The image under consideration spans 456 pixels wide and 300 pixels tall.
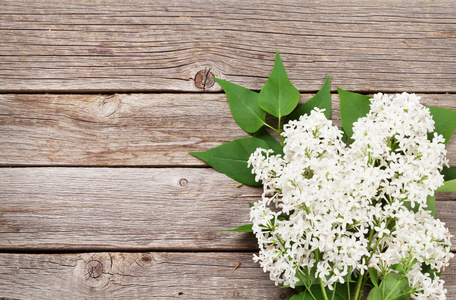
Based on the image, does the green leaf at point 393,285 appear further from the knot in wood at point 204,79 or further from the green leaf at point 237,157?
the knot in wood at point 204,79

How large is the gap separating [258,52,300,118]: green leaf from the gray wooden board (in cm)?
27

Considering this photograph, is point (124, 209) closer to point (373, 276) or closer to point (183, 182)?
point (183, 182)

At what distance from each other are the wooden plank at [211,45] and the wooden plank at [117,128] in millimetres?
29

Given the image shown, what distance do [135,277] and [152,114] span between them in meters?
0.31

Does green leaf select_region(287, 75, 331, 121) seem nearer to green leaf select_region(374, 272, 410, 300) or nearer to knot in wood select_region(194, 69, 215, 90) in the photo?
knot in wood select_region(194, 69, 215, 90)

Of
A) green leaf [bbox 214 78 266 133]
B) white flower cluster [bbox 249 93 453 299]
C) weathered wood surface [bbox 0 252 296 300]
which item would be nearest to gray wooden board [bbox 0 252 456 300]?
weathered wood surface [bbox 0 252 296 300]

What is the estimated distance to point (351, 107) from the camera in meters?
0.65

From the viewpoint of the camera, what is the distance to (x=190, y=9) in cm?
72

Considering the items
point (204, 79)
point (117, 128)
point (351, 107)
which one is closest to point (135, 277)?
point (117, 128)

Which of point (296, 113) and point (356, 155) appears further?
point (296, 113)

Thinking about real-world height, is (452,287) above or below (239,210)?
below

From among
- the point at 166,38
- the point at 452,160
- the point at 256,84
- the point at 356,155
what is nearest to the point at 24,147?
the point at 166,38

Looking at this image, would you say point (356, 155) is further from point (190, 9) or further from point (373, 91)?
point (190, 9)

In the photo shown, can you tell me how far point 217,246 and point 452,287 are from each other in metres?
0.44
